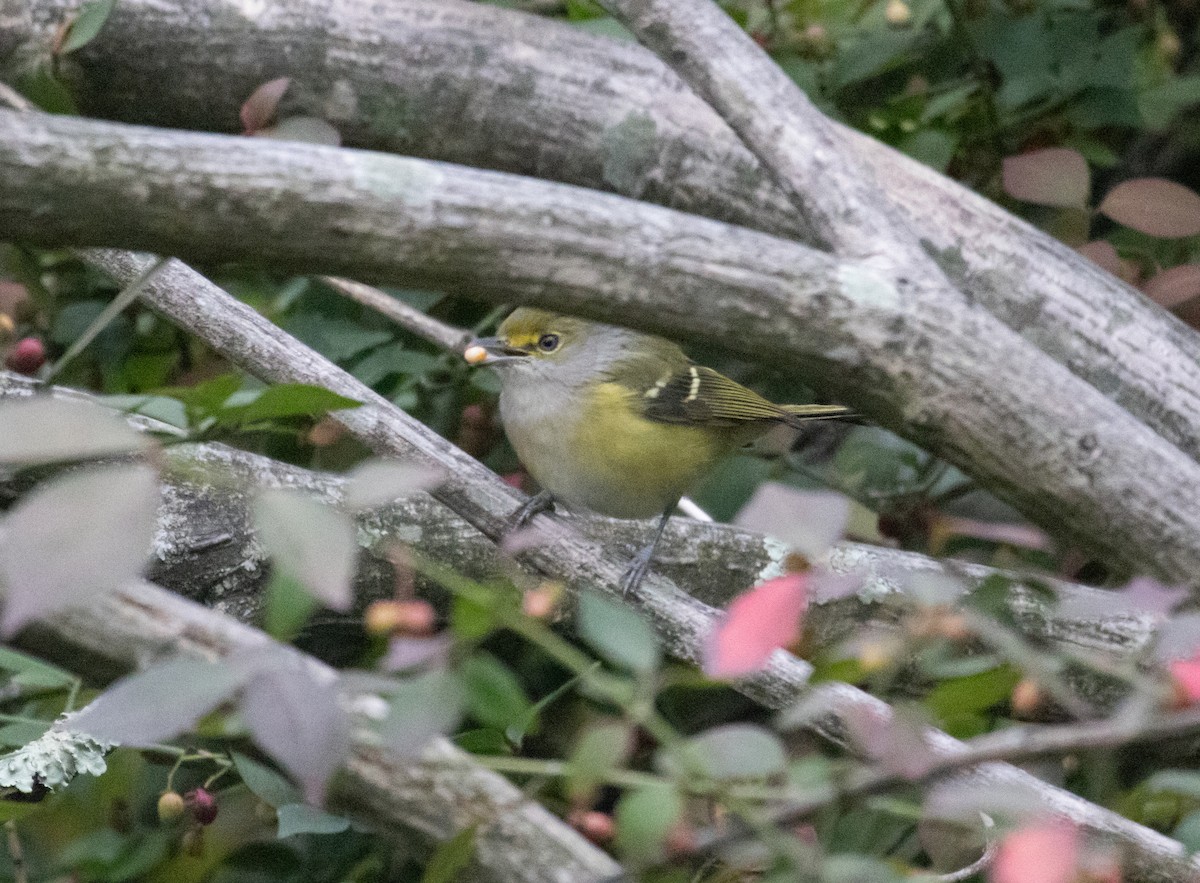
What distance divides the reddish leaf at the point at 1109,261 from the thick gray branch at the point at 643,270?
213 cm

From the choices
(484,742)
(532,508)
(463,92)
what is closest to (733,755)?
(484,742)

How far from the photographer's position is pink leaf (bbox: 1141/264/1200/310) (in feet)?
10.5

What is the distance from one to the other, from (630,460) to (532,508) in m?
0.66

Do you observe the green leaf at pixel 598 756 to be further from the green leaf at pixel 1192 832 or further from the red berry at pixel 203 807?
the red berry at pixel 203 807

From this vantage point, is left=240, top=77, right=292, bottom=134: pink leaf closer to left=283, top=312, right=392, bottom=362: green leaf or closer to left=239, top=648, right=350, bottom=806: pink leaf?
left=283, top=312, right=392, bottom=362: green leaf

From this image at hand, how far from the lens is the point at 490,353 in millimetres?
3391

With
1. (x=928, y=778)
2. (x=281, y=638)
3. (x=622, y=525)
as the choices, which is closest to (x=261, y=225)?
(x=281, y=638)

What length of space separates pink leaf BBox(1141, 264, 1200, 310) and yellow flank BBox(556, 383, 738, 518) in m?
1.22

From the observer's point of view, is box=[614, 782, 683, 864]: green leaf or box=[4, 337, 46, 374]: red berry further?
box=[4, 337, 46, 374]: red berry

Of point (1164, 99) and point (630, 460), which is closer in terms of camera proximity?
point (630, 460)

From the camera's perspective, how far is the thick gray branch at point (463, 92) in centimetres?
359

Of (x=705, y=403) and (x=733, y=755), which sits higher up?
(x=733, y=755)

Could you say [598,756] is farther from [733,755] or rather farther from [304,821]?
[304,821]

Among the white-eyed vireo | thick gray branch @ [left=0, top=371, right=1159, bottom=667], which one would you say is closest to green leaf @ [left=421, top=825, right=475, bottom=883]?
thick gray branch @ [left=0, top=371, right=1159, bottom=667]
